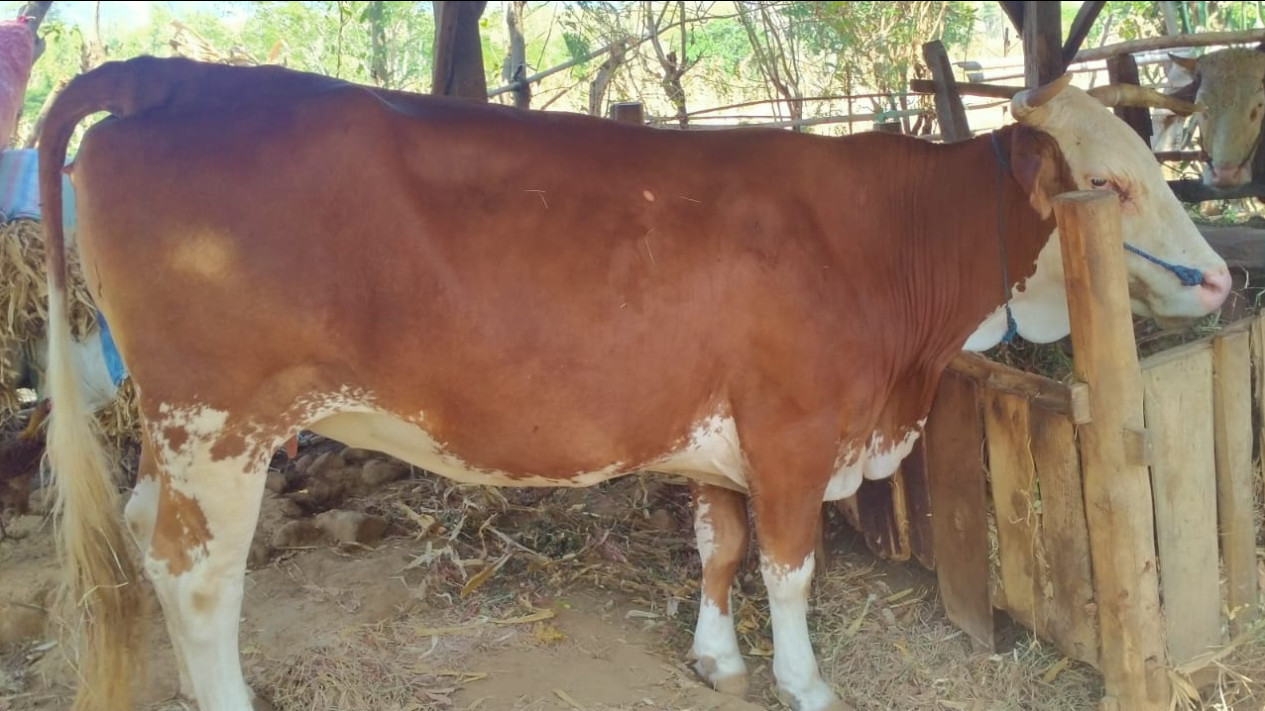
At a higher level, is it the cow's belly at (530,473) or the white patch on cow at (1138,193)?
the white patch on cow at (1138,193)

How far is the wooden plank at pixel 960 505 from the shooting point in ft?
12.7

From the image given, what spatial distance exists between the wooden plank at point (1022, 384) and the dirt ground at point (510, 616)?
3.30 feet

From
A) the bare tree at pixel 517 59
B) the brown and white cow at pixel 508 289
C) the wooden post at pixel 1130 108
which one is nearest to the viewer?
the brown and white cow at pixel 508 289

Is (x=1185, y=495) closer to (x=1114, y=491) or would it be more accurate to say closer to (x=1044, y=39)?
(x=1114, y=491)

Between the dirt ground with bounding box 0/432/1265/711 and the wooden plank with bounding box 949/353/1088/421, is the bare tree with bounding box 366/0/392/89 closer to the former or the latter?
the dirt ground with bounding box 0/432/1265/711

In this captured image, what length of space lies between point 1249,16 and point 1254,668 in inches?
702

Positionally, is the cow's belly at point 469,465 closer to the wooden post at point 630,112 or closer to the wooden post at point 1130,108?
the wooden post at point 630,112

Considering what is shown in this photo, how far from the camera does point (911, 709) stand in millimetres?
3775

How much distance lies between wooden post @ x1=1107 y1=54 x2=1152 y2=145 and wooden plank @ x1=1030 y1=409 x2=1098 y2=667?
4.14 meters

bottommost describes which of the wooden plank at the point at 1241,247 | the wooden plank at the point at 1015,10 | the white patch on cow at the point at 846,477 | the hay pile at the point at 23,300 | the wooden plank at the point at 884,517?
the wooden plank at the point at 884,517

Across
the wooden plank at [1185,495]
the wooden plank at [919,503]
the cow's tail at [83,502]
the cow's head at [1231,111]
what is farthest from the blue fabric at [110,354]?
the cow's head at [1231,111]

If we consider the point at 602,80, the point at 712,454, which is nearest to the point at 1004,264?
the point at 712,454

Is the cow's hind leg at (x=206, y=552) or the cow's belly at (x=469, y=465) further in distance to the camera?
A: the cow's belly at (x=469, y=465)

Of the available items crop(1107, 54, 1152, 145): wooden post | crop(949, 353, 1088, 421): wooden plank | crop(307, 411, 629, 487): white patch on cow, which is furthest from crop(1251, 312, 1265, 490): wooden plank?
crop(1107, 54, 1152, 145): wooden post
